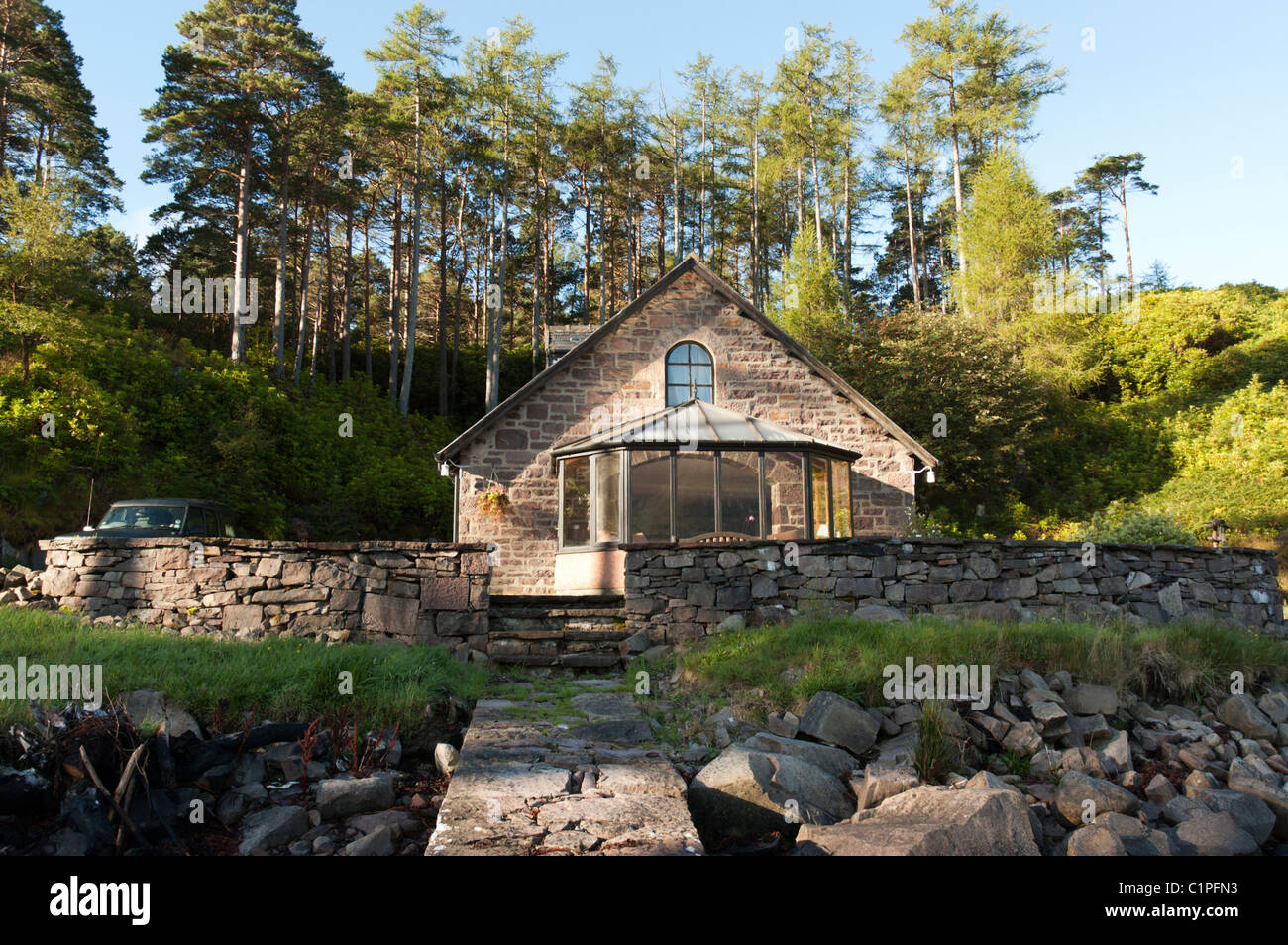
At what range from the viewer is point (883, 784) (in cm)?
516

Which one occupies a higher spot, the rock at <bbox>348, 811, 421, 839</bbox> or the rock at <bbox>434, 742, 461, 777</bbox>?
the rock at <bbox>434, 742, 461, 777</bbox>

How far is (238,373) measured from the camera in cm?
2134

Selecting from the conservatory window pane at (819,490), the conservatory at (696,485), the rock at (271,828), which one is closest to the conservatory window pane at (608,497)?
the conservatory at (696,485)

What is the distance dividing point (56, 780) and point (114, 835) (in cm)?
60

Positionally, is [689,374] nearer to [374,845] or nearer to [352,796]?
[352,796]

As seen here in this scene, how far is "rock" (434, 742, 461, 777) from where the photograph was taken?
5309 mm

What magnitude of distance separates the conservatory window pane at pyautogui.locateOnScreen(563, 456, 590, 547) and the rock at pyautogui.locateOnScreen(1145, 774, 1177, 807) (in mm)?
8965

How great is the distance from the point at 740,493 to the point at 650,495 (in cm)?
142

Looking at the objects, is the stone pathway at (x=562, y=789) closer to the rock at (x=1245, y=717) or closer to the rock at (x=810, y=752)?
the rock at (x=810, y=752)

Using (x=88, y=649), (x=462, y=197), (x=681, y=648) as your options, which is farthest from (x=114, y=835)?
(x=462, y=197)

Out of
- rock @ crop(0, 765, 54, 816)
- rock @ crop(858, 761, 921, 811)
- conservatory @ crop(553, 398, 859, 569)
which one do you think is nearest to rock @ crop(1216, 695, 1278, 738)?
rock @ crop(858, 761, 921, 811)

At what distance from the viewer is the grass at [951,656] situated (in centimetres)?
683

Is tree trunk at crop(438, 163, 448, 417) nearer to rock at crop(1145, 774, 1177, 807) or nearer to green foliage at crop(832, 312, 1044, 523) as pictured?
green foliage at crop(832, 312, 1044, 523)
